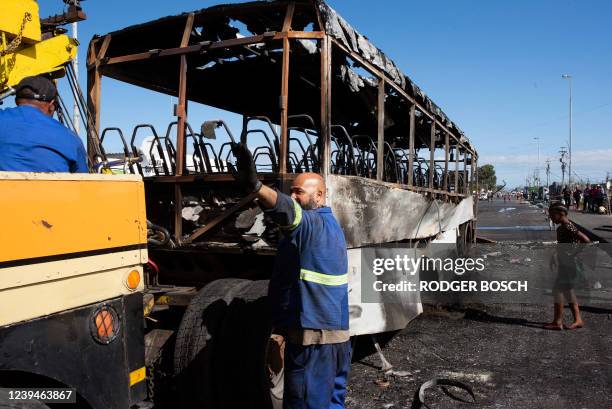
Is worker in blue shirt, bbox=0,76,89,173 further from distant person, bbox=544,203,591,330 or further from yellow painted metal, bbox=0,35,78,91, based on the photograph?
distant person, bbox=544,203,591,330

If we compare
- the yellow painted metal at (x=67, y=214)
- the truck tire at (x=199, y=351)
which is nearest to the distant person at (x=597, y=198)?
the truck tire at (x=199, y=351)

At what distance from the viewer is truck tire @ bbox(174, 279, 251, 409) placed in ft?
10.5

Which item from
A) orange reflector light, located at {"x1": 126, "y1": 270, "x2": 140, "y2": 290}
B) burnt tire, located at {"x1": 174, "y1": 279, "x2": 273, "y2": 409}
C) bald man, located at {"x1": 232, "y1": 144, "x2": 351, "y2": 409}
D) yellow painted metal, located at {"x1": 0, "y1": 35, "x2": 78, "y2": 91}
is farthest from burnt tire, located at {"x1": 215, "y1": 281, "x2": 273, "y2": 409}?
yellow painted metal, located at {"x1": 0, "y1": 35, "x2": 78, "y2": 91}

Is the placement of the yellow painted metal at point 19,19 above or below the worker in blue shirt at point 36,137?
above

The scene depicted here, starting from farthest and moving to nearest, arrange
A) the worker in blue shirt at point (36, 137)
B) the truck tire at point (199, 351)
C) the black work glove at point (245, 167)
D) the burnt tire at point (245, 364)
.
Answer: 1. the burnt tire at point (245, 364)
2. the truck tire at point (199, 351)
3. the worker in blue shirt at point (36, 137)
4. the black work glove at point (245, 167)

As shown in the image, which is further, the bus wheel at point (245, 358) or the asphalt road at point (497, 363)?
the asphalt road at point (497, 363)

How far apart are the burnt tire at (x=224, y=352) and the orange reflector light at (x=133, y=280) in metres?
0.83

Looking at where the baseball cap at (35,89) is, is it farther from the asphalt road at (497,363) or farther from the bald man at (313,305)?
the asphalt road at (497,363)

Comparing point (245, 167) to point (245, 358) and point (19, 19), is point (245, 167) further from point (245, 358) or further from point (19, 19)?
point (19, 19)

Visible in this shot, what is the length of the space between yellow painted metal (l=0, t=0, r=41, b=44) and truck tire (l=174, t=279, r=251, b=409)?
2.19 meters

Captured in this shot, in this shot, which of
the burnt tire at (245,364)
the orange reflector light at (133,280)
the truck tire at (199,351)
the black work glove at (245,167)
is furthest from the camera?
the burnt tire at (245,364)

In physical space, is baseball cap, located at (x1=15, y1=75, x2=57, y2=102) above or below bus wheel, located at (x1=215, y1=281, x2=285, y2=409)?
above

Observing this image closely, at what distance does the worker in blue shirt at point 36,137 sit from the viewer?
2.41m

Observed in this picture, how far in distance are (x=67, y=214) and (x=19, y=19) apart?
6.33 feet
